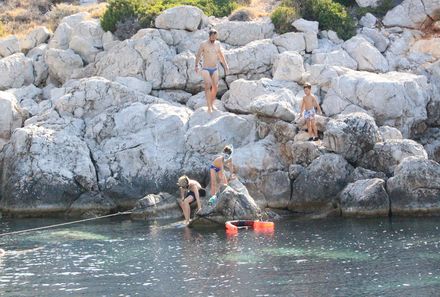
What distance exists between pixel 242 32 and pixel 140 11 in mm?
5122

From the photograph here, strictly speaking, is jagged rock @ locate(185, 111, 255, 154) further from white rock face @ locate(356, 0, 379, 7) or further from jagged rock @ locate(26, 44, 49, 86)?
white rock face @ locate(356, 0, 379, 7)

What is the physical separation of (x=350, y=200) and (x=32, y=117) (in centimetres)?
1320

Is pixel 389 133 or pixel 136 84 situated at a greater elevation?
pixel 136 84

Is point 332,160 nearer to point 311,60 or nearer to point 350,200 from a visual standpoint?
point 350,200

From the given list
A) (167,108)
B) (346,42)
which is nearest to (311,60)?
(346,42)

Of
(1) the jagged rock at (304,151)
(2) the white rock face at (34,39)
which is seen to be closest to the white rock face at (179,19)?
(2) the white rock face at (34,39)

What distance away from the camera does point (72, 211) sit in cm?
2889

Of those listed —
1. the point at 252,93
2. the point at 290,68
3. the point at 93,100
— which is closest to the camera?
the point at 252,93

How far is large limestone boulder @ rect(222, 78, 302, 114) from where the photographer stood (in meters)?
30.9

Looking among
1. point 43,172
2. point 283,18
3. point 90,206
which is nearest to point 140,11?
point 283,18

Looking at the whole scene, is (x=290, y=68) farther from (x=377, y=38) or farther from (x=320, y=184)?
(x=320, y=184)

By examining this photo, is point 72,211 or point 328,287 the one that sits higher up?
point 72,211

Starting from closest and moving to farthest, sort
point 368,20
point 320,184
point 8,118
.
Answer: point 320,184
point 8,118
point 368,20

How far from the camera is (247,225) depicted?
998 inches
